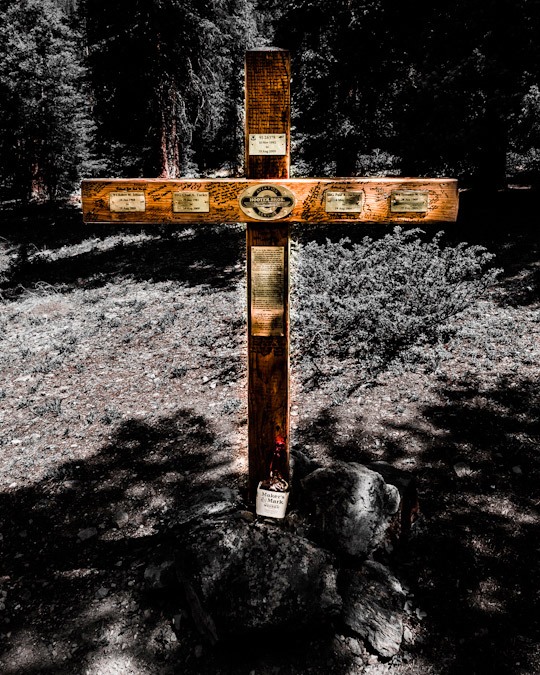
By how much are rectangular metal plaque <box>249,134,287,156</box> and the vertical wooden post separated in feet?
0.06

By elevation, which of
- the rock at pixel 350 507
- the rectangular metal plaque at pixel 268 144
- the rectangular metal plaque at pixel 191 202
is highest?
the rectangular metal plaque at pixel 268 144

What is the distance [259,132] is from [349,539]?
253cm

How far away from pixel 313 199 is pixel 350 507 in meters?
1.93

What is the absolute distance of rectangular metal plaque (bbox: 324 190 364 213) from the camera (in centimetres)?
279

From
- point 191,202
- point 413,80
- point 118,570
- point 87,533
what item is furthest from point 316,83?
point 118,570

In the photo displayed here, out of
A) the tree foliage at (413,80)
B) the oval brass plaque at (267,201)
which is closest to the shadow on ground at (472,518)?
the oval brass plaque at (267,201)

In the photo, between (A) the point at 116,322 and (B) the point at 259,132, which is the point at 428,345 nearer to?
(B) the point at 259,132

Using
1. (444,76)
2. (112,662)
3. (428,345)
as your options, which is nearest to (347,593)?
(112,662)

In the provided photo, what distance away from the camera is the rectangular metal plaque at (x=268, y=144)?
2842 millimetres

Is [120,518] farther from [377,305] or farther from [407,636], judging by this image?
[377,305]

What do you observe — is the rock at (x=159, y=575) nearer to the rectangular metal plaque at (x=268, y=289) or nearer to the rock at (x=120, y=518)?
the rock at (x=120, y=518)

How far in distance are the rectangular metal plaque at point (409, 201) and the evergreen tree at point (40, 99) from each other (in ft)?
72.3

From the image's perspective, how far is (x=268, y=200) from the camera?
110 inches

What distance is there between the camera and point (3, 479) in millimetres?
4555
